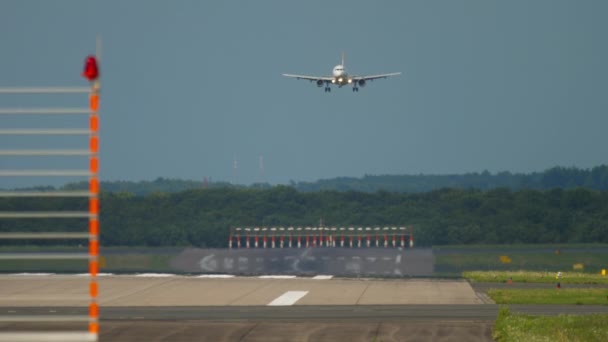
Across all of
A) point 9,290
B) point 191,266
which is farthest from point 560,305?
point 191,266

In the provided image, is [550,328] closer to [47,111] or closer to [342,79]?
[47,111]

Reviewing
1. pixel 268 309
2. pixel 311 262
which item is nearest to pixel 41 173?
pixel 268 309

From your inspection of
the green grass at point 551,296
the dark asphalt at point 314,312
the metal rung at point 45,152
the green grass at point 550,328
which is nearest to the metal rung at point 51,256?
the metal rung at point 45,152

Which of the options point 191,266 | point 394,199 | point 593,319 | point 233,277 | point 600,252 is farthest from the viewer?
point 394,199

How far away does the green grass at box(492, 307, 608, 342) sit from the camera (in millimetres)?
34500

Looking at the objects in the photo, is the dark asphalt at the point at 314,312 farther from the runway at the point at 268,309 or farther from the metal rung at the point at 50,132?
the metal rung at the point at 50,132

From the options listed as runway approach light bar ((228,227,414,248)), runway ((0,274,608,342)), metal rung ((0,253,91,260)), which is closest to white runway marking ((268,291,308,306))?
runway ((0,274,608,342))

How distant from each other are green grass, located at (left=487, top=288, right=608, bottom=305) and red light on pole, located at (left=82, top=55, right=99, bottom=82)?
39.1 metres

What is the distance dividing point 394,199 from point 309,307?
73.3m

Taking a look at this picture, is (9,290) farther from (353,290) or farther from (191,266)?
(191,266)

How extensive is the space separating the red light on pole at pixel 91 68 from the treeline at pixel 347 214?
76159 mm

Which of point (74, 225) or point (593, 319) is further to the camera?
point (74, 225)

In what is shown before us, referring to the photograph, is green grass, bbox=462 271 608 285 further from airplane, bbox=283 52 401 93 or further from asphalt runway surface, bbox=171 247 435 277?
airplane, bbox=283 52 401 93

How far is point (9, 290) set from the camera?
53.2 metres
